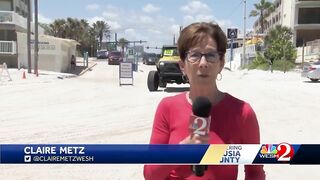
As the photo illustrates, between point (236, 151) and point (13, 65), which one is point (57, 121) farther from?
point (13, 65)

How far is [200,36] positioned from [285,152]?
2.35 feet

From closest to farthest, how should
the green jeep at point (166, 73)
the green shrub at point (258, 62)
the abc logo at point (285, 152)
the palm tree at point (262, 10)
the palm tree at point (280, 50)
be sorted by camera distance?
the abc logo at point (285, 152) < the green jeep at point (166, 73) < the palm tree at point (280, 50) < the green shrub at point (258, 62) < the palm tree at point (262, 10)

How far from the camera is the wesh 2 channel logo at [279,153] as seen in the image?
7.51ft

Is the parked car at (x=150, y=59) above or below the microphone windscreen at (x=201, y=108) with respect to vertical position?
below

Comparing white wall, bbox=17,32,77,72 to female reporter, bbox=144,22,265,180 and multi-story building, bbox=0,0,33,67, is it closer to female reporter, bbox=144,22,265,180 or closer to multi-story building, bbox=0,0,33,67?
multi-story building, bbox=0,0,33,67

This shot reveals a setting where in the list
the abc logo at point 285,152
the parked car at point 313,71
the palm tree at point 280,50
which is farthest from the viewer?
the palm tree at point 280,50

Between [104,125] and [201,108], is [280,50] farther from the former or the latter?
[201,108]

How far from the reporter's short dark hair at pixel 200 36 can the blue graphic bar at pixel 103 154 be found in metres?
0.57

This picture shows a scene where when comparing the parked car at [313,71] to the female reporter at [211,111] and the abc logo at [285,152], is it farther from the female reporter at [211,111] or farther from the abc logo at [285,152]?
the abc logo at [285,152]

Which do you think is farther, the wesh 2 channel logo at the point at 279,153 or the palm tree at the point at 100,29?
the palm tree at the point at 100,29

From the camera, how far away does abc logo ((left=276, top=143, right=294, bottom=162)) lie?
7.50ft

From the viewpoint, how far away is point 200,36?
249 centimetres

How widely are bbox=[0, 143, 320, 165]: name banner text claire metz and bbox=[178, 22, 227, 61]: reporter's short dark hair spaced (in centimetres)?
54

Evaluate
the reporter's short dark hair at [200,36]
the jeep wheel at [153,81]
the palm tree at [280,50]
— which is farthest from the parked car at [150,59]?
the reporter's short dark hair at [200,36]
